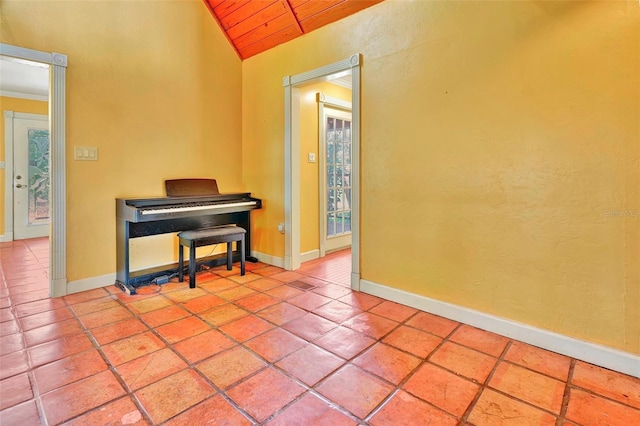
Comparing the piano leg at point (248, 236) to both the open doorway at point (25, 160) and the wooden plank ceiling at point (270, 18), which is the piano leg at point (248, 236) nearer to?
the wooden plank ceiling at point (270, 18)

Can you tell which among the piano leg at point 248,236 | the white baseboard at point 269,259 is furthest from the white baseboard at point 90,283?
the white baseboard at point 269,259

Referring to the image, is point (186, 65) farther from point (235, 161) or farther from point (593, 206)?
point (593, 206)

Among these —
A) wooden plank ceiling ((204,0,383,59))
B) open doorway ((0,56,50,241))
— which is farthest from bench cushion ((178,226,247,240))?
open doorway ((0,56,50,241))

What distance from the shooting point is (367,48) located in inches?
111

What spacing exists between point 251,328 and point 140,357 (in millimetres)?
681

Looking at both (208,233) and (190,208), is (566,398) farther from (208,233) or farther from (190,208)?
(190,208)

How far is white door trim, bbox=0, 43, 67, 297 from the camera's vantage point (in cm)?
273

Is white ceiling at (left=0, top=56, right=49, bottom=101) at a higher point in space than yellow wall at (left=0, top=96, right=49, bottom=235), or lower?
higher

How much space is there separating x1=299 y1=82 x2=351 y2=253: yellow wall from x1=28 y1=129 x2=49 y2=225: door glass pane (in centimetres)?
475

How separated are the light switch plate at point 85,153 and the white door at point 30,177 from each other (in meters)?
3.45

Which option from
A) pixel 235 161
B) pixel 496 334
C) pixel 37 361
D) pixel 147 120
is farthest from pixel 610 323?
pixel 147 120

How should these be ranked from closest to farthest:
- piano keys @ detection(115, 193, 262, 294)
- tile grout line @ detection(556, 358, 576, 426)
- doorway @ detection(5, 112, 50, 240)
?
tile grout line @ detection(556, 358, 576, 426), piano keys @ detection(115, 193, 262, 294), doorway @ detection(5, 112, 50, 240)

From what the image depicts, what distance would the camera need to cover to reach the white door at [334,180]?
437cm

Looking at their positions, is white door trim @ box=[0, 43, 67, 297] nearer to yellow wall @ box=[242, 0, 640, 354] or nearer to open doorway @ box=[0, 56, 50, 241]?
yellow wall @ box=[242, 0, 640, 354]
